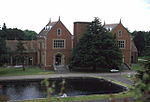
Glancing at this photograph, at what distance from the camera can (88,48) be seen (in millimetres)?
36844

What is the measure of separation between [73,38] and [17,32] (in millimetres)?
38825

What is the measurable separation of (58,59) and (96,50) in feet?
30.7

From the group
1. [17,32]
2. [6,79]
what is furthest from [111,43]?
[17,32]

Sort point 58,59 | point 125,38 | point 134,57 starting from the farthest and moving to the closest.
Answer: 1. point 134,57
2. point 125,38
3. point 58,59

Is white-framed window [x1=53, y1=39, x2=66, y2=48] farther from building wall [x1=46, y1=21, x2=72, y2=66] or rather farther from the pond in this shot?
the pond

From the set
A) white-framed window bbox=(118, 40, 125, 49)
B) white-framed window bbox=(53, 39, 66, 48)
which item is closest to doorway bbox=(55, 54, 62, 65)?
white-framed window bbox=(53, 39, 66, 48)

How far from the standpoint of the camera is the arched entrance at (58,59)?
133ft

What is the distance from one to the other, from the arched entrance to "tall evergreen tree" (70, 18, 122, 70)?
3642mm

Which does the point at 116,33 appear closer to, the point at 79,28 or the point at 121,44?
the point at 121,44

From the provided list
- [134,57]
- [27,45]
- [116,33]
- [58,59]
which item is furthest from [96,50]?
[134,57]

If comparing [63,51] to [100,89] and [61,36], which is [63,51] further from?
[100,89]

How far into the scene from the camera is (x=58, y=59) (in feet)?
136

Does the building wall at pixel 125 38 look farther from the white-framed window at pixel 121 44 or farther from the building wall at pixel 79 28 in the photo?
the building wall at pixel 79 28

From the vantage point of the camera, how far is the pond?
70.6ft
